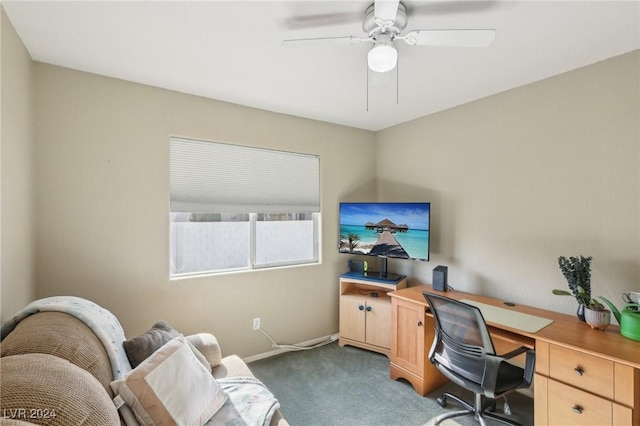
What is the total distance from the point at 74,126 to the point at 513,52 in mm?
3113

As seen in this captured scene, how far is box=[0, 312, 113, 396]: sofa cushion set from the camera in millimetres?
1040

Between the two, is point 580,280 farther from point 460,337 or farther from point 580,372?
point 460,337

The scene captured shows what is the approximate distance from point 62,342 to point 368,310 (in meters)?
2.51

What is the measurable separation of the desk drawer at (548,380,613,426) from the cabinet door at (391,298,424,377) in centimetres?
85

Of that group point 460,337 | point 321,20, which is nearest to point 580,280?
point 460,337

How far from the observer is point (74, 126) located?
83.6 inches

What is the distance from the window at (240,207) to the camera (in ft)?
8.50

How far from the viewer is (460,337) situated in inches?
74.5

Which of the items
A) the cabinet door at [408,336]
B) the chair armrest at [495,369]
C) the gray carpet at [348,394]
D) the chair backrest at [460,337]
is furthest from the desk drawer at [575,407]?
the cabinet door at [408,336]

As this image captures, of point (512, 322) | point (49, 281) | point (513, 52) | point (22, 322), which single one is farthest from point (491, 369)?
point (49, 281)

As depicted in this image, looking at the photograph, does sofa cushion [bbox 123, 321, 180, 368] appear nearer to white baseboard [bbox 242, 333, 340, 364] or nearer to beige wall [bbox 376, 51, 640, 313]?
white baseboard [bbox 242, 333, 340, 364]

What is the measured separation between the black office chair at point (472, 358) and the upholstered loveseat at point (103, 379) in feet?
4.00

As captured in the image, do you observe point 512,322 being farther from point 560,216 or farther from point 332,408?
point 332,408

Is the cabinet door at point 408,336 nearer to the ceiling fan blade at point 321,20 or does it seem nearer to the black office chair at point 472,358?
the black office chair at point 472,358
